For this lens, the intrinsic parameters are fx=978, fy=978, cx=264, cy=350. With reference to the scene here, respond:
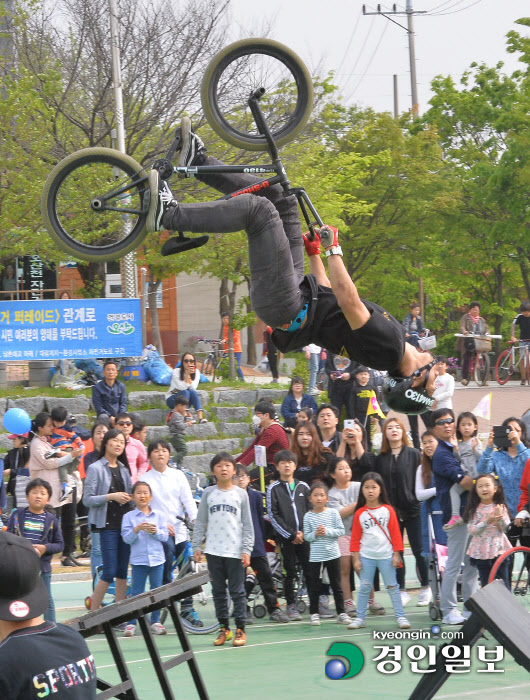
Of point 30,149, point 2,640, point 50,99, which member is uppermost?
point 50,99

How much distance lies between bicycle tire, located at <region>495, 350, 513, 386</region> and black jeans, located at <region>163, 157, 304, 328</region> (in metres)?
14.6

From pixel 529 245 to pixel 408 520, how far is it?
15140mm

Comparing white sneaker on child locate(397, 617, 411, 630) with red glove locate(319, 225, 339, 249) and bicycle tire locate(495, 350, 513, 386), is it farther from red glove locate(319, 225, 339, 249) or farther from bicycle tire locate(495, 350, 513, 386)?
bicycle tire locate(495, 350, 513, 386)

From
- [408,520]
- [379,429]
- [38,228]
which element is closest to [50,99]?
[38,228]

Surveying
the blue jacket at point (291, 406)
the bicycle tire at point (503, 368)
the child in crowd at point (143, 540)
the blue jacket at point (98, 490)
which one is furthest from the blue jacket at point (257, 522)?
the bicycle tire at point (503, 368)

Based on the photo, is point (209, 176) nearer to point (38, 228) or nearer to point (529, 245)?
point (38, 228)

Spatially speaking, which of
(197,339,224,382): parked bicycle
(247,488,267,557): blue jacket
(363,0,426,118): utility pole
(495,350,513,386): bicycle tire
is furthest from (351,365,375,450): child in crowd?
(363,0,426,118): utility pole

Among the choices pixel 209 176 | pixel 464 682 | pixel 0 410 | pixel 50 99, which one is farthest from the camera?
pixel 50 99

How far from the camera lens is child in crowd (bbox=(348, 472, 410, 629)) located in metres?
8.16

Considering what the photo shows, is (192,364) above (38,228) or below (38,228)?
below

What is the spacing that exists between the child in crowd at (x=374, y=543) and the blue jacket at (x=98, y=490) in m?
2.13

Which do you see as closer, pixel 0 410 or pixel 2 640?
pixel 2 640

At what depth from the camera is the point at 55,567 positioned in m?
10.4

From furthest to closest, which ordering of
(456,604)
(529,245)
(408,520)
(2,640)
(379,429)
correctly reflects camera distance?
(529,245)
(379,429)
(408,520)
(456,604)
(2,640)
